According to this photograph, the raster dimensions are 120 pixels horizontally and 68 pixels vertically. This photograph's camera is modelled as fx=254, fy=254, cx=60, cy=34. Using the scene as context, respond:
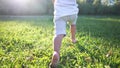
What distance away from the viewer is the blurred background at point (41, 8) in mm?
17766

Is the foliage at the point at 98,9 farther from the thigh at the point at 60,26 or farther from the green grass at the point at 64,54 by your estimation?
the thigh at the point at 60,26

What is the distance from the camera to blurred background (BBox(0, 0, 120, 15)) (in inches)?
699

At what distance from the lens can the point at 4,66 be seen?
3.38 m

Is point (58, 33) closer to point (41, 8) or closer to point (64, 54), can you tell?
point (64, 54)

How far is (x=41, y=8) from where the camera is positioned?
18.6m

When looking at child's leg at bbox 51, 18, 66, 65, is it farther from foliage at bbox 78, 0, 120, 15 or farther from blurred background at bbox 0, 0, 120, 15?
foliage at bbox 78, 0, 120, 15

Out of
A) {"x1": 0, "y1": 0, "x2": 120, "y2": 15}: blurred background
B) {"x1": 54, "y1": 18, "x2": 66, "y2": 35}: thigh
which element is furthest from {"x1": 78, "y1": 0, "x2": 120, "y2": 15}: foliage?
{"x1": 54, "y1": 18, "x2": 66, "y2": 35}: thigh

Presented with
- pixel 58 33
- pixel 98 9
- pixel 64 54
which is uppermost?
pixel 58 33

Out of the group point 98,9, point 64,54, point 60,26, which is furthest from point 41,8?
point 60,26

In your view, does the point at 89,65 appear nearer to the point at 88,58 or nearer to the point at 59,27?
the point at 88,58

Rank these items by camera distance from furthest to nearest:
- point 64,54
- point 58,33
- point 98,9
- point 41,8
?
1. point 98,9
2. point 41,8
3. point 64,54
4. point 58,33

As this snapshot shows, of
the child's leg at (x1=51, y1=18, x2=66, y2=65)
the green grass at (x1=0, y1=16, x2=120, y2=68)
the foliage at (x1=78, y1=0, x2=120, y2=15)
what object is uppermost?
the child's leg at (x1=51, y1=18, x2=66, y2=65)

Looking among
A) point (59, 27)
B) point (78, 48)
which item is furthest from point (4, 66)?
point (78, 48)

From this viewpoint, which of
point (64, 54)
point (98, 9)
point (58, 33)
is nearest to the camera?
point (58, 33)
